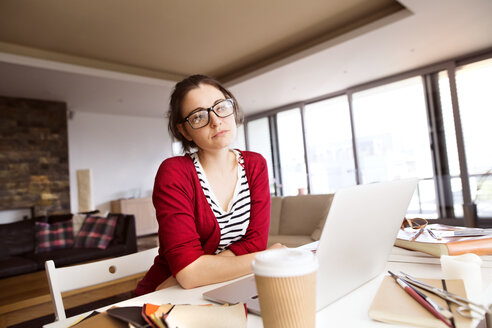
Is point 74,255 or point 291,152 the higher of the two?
point 291,152

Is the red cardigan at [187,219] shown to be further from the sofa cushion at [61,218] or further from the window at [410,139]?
the window at [410,139]

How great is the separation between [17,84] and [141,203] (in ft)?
10.1

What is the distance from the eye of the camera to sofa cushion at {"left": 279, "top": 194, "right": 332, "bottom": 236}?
11.7 feet

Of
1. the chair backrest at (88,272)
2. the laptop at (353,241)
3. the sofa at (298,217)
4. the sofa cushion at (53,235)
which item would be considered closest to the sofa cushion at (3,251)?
the sofa cushion at (53,235)

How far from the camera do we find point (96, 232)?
3.50m

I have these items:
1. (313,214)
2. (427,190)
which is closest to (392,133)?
(427,190)

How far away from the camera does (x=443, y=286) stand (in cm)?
55

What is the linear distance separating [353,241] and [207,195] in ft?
1.73

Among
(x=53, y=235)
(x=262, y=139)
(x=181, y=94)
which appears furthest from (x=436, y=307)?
(x=262, y=139)

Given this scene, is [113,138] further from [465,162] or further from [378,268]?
[378,268]

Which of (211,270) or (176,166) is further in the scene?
(176,166)

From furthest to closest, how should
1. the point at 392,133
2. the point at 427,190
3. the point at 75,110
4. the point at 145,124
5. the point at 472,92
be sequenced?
the point at 145,124 → the point at 75,110 → the point at 392,133 → the point at 427,190 → the point at 472,92

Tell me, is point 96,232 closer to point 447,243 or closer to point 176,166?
point 176,166

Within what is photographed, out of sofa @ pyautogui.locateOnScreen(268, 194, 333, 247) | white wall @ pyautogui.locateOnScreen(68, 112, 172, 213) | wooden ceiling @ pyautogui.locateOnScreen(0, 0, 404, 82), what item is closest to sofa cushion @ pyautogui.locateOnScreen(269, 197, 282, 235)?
sofa @ pyautogui.locateOnScreen(268, 194, 333, 247)
